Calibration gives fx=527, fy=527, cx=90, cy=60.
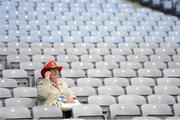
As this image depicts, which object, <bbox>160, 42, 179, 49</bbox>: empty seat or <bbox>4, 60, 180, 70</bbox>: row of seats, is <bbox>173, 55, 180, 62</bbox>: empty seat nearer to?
<bbox>4, 60, 180, 70</bbox>: row of seats

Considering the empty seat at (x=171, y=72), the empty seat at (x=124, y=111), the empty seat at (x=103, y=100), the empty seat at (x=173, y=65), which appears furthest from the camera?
the empty seat at (x=173, y=65)

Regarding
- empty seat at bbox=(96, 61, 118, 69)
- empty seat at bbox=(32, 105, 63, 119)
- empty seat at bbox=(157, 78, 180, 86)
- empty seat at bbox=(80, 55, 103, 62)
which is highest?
empty seat at bbox=(80, 55, 103, 62)

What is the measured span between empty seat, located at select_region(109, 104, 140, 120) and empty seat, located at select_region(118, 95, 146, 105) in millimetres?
422

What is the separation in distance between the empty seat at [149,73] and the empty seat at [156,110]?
171 cm

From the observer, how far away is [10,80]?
25.7 ft

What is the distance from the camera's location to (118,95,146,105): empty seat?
24.9 ft

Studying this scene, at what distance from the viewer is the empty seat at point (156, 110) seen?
23.5 ft

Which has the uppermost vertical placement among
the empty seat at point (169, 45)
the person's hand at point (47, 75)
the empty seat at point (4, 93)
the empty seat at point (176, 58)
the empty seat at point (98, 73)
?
the empty seat at point (169, 45)

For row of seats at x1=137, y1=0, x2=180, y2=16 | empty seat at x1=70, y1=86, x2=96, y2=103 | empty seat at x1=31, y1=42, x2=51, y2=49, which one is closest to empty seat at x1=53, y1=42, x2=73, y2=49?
empty seat at x1=31, y1=42, x2=51, y2=49

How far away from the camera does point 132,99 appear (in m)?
7.66

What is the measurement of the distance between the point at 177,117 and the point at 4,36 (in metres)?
4.99

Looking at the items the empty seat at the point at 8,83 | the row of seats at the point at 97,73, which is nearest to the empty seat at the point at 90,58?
the row of seats at the point at 97,73

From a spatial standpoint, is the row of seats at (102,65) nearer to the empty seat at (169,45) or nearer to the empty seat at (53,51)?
the empty seat at (53,51)

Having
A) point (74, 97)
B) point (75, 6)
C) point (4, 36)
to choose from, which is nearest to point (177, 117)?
point (74, 97)
